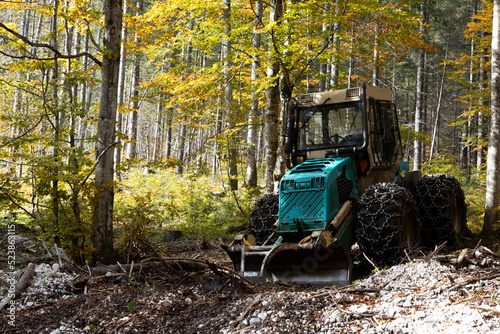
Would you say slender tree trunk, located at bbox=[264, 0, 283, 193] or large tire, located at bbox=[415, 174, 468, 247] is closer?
large tire, located at bbox=[415, 174, 468, 247]

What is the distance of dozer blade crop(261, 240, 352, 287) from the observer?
16.7 feet

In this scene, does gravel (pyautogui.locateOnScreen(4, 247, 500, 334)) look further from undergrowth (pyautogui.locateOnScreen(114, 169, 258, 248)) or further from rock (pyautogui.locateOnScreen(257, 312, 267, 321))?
undergrowth (pyautogui.locateOnScreen(114, 169, 258, 248))

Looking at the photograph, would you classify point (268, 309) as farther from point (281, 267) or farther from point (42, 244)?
point (42, 244)

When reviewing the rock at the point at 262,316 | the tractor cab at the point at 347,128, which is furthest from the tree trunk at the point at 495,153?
the rock at the point at 262,316

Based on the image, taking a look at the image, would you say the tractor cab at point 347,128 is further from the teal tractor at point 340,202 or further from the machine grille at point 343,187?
the machine grille at point 343,187

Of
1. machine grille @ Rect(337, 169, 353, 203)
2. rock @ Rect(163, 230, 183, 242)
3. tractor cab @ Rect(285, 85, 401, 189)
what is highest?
tractor cab @ Rect(285, 85, 401, 189)

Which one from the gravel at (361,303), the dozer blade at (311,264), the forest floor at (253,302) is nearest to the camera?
the gravel at (361,303)

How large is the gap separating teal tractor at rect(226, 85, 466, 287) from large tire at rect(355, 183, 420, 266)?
0.5 inches

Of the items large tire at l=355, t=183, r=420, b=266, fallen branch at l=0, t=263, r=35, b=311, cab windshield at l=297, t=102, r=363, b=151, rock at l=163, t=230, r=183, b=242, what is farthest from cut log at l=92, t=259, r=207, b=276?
rock at l=163, t=230, r=183, b=242

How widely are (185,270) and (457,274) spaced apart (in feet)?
12.0

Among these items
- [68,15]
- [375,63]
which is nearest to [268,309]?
[68,15]

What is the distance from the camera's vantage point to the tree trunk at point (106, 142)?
19.3 ft

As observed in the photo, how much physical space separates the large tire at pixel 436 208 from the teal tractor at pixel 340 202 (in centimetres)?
2

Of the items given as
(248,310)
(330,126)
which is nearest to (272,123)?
(330,126)
